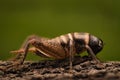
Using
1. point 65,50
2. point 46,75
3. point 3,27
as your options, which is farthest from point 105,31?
point 46,75

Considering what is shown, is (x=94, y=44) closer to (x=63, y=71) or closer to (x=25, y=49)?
(x=63, y=71)

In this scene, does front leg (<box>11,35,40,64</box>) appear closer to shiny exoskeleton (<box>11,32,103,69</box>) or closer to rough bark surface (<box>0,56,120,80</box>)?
shiny exoskeleton (<box>11,32,103,69</box>)

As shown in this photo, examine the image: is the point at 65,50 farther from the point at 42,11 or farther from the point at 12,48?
the point at 42,11

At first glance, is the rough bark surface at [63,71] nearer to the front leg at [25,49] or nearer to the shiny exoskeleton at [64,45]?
the front leg at [25,49]

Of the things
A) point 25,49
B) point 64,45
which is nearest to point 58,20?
point 64,45

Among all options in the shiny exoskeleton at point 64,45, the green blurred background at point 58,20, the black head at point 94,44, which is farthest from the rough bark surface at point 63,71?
the green blurred background at point 58,20

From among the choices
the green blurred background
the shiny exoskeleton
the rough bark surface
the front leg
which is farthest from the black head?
the green blurred background

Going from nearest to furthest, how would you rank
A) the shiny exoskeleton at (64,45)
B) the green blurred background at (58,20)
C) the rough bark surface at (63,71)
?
the rough bark surface at (63,71), the shiny exoskeleton at (64,45), the green blurred background at (58,20)
